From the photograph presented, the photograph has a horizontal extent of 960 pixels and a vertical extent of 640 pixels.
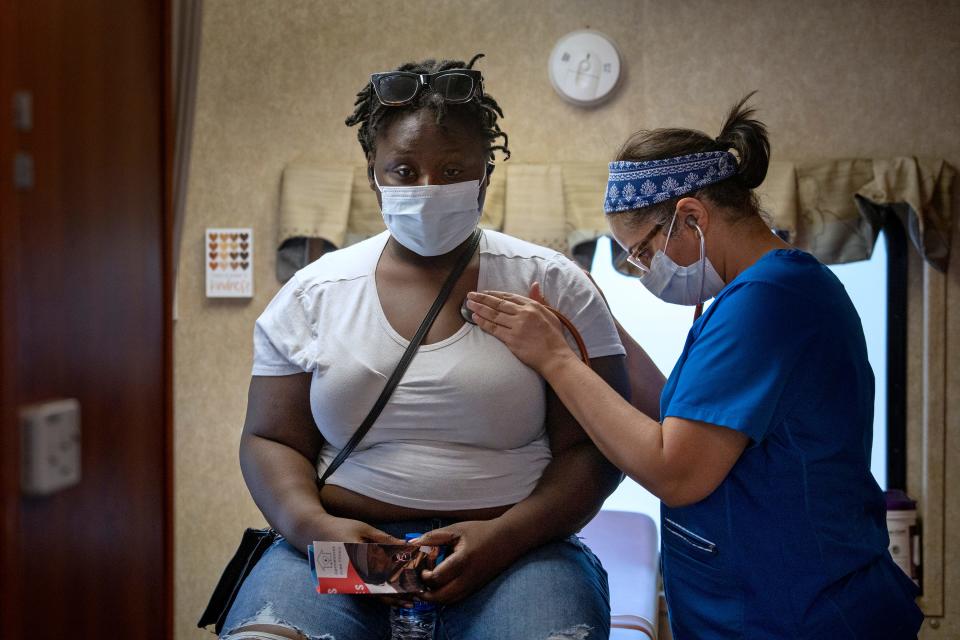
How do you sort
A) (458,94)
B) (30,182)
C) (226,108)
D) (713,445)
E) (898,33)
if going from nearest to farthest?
(30,182) → (713,445) → (458,94) → (898,33) → (226,108)

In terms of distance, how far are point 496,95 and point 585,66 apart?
1.34ft

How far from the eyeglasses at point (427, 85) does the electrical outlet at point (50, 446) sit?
0.99 m

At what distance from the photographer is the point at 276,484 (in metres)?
1.77

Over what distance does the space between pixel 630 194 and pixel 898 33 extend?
2.61 meters

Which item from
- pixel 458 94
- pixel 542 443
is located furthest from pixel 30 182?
pixel 542 443

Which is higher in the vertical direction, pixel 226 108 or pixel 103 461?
pixel 226 108

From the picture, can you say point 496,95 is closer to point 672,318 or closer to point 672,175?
point 672,318

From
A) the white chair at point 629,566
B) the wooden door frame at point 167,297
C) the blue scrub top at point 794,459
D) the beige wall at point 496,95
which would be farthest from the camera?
the beige wall at point 496,95

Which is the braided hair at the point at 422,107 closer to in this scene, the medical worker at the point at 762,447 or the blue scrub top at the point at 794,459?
the medical worker at the point at 762,447

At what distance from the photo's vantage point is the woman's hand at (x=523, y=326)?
1.74 m

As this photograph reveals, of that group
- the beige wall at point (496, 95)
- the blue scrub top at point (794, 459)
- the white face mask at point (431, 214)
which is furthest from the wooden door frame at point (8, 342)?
the beige wall at point (496, 95)

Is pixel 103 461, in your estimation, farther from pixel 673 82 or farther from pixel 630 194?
pixel 673 82

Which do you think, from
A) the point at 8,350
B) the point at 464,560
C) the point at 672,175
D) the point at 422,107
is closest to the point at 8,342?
the point at 8,350

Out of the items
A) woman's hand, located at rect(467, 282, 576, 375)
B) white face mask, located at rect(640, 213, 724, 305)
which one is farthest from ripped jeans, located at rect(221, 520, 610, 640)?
white face mask, located at rect(640, 213, 724, 305)
